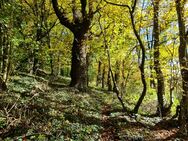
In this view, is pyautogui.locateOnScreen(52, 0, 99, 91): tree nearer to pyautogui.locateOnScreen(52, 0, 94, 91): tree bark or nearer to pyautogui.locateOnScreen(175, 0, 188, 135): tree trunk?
pyautogui.locateOnScreen(52, 0, 94, 91): tree bark

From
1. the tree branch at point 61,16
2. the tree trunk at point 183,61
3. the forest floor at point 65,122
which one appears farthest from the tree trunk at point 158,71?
the tree branch at point 61,16

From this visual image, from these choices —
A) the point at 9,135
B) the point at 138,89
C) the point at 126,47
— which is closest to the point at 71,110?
the point at 9,135

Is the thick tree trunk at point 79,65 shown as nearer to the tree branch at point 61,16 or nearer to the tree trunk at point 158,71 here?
the tree branch at point 61,16

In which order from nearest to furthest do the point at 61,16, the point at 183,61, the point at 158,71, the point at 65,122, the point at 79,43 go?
the point at 65,122
the point at 183,61
the point at 158,71
the point at 61,16
the point at 79,43

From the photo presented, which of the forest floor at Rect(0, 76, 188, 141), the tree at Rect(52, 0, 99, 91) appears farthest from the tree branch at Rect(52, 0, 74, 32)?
the forest floor at Rect(0, 76, 188, 141)

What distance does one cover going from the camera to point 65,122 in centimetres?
1141

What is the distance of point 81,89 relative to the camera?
64.0ft

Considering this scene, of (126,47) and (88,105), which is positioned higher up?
(126,47)

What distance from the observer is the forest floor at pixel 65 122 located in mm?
9836

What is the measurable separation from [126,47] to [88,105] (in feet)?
37.7

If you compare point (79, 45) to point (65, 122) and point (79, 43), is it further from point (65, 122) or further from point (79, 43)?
point (65, 122)

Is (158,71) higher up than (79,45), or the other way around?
(79,45)

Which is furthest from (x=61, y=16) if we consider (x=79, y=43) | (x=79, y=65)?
(x=79, y=65)

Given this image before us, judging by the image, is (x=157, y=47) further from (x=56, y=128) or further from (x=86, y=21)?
(x=56, y=128)
